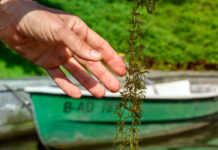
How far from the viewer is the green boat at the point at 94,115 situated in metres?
5.67

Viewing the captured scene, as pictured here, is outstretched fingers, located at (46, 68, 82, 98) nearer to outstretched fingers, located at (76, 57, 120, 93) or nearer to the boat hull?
outstretched fingers, located at (76, 57, 120, 93)

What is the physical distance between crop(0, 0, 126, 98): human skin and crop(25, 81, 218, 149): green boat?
371cm

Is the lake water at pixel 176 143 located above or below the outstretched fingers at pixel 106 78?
below

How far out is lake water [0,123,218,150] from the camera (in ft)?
21.5

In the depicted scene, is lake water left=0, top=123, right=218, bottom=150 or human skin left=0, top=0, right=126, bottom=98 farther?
lake water left=0, top=123, right=218, bottom=150

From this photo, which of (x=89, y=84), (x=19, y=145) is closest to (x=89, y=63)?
(x=89, y=84)

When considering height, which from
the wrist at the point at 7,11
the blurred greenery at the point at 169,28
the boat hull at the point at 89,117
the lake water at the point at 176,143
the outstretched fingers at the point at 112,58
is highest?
the blurred greenery at the point at 169,28

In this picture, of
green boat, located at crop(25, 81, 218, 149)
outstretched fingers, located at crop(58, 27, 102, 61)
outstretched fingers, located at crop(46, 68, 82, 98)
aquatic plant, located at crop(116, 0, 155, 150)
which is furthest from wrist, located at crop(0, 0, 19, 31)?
green boat, located at crop(25, 81, 218, 149)

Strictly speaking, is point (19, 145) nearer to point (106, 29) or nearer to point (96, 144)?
point (96, 144)

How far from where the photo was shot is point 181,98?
21.4ft

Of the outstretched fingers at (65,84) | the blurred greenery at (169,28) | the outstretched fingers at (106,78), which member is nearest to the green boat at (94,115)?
the blurred greenery at (169,28)

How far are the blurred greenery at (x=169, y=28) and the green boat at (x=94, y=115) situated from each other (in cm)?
277

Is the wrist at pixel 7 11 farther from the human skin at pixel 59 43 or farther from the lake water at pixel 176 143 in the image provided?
the lake water at pixel 176 143

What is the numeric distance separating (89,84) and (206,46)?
375 inches
